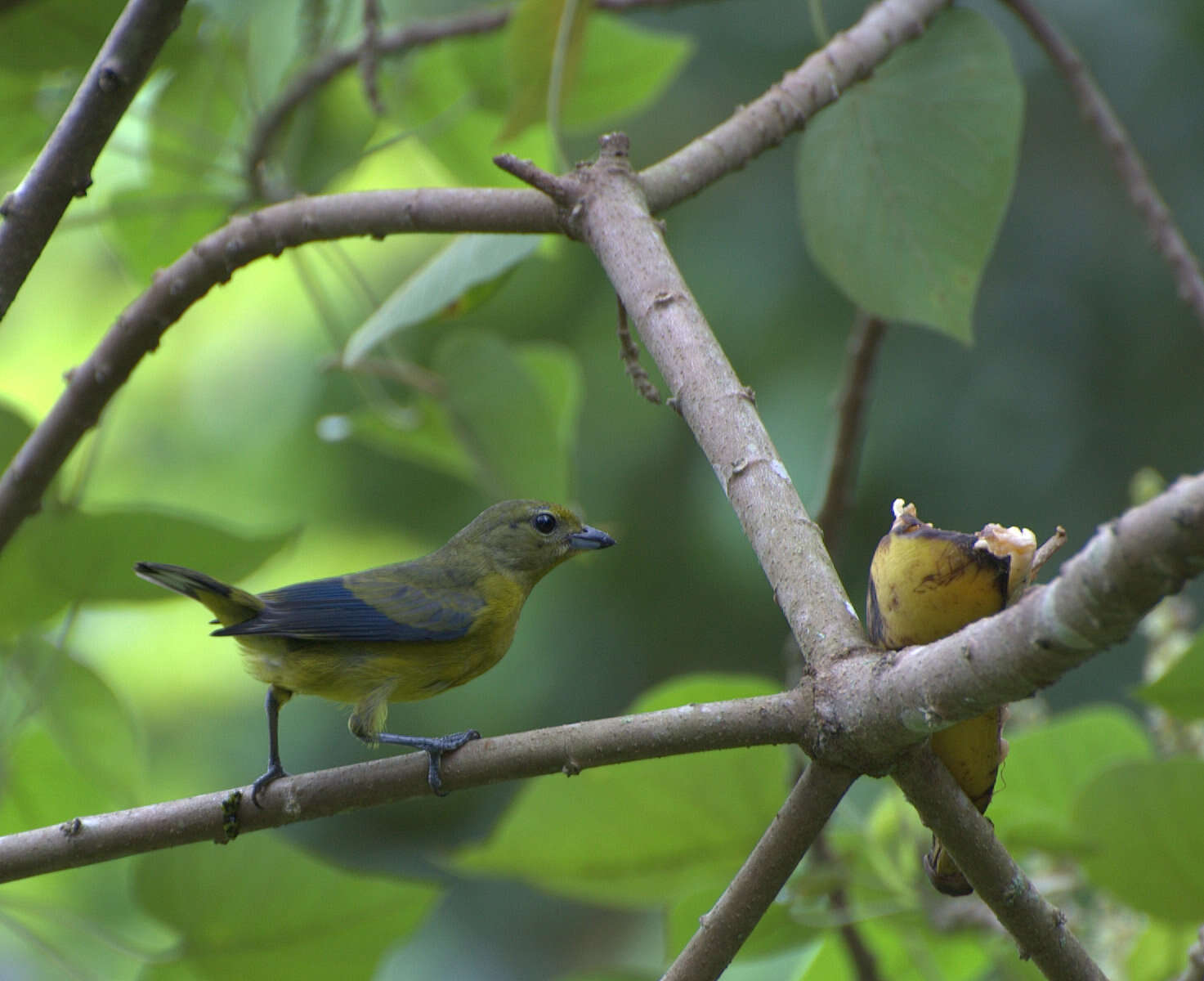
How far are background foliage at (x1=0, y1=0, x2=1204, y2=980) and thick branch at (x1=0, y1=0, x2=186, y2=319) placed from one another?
53cm

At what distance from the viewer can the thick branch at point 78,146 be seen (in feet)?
5.50

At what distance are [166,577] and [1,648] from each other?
1.32 ft

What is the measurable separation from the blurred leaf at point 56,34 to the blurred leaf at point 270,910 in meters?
1.71

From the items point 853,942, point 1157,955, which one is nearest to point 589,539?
point 853,942

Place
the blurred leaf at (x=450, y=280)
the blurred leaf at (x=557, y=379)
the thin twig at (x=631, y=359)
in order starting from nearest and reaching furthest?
the thin twig at (x=631, y=359), the blurred leaf at (x=450, y=280), the blurred leaf at (x=557, y=379)

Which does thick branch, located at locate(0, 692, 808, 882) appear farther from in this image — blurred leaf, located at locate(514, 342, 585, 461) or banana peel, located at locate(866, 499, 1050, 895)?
blurred leaf, located at locate(514, 342, 585, 461)

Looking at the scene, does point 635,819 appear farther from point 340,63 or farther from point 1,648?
point 340,63

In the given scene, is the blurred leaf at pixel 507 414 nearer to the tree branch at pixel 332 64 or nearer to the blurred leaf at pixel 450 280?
the blurred leaf at pixel 450 280

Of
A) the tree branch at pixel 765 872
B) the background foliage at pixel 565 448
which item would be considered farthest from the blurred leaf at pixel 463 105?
the tree branch at pixel 765 872

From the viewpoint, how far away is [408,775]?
147cm

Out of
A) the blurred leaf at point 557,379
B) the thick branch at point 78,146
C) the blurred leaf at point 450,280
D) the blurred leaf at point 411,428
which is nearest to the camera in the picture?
the thick branch at point 78,146

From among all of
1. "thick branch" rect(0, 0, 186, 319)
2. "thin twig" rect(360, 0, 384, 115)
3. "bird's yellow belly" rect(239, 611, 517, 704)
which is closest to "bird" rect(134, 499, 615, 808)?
"bird's yellow belly" rect(239, 611, 517, 704)

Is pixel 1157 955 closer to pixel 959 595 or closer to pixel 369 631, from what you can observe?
pixel 959 595

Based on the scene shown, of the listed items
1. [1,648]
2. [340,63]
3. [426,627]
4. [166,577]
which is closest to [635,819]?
[426,627]
